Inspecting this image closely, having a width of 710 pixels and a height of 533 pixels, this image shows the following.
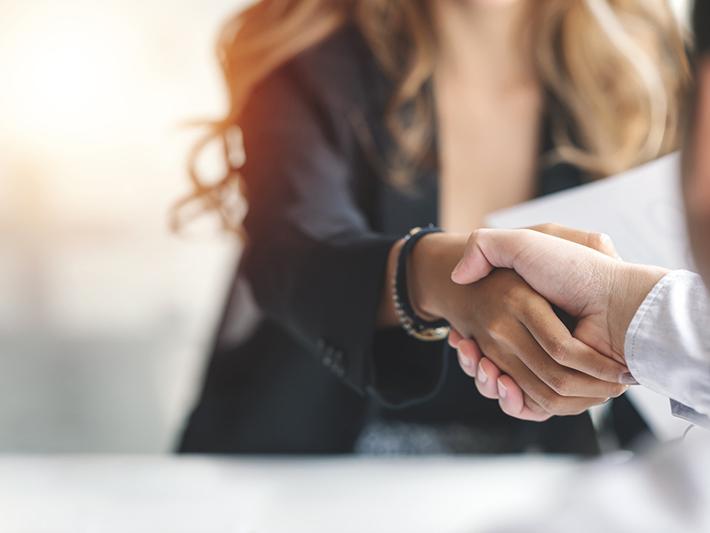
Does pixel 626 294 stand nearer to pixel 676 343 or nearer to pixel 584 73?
pixel 676 343

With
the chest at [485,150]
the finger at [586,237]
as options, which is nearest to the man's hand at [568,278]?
the finger at [586,237]

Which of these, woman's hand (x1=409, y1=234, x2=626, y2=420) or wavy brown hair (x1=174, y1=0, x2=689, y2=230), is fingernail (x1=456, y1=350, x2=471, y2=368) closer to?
woman's hand (x1=409, y1=234, x2=626, y2=420)

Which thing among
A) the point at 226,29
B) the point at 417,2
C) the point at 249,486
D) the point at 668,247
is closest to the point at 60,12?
the point at 226,29

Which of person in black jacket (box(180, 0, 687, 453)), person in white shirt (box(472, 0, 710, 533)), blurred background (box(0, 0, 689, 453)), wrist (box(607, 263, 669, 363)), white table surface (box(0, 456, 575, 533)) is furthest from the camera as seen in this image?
blurred background (box(0, 0, 689, 453))

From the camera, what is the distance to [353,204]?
53cm

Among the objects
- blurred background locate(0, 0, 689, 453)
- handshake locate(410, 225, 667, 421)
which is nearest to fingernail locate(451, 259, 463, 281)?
handshake locate(410, 225, 667, 421)

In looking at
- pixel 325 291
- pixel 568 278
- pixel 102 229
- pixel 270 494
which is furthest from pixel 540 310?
pixel 102 229

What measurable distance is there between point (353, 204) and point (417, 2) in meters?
0.17

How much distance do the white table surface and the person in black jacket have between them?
3cm

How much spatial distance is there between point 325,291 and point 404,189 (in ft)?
0.29

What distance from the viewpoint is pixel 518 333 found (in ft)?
1.14

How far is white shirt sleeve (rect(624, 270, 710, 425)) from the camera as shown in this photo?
0.90ft

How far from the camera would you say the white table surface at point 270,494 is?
508 mm

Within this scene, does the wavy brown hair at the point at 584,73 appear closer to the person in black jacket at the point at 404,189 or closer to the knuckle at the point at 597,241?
the person in black jacket at the point at 404,189
